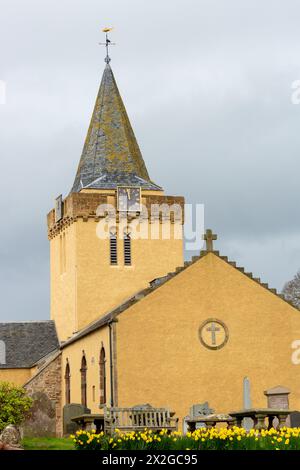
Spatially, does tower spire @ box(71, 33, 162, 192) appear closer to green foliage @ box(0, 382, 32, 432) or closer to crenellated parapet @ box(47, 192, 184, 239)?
crenellated parapet @ box(47, 192, 184, 239)

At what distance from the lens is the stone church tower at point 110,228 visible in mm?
64188

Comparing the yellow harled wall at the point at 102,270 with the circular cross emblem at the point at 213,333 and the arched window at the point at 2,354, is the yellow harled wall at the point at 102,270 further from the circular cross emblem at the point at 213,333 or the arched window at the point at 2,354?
the circular cross emblem at the point at 213,333

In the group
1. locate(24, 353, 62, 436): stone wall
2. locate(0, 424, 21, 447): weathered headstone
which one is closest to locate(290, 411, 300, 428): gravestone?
locate(24, 353, 62, 436): stone wall

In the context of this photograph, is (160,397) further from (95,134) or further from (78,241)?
(95,134)

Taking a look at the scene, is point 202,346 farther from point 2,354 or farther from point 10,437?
point 10,437

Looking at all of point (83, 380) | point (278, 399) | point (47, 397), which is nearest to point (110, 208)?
point (83, 380)

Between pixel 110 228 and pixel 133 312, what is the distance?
1331 cm

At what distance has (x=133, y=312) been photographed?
52.1m

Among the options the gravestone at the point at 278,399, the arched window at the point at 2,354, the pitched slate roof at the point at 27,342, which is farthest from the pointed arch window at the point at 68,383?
the gravestone at the point at 278,399

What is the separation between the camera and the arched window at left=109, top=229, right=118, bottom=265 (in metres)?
64.6
